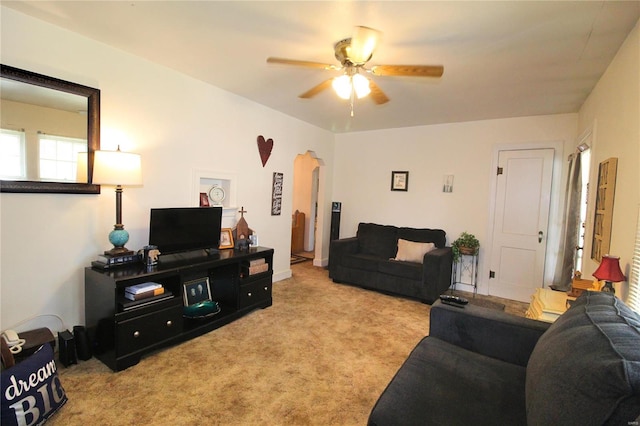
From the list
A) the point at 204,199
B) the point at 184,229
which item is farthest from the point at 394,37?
the point at 204,199

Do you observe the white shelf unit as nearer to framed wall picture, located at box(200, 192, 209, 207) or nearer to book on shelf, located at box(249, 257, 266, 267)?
framed wall picture, located at box(200, 192, 209, 207)

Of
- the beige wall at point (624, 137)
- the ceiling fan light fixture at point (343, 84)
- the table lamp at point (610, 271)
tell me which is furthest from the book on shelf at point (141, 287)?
the beige wall at point (624, 137)

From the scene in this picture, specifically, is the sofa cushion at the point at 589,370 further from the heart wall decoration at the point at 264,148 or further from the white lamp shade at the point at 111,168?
the heart wall decoration at the point at 264,148

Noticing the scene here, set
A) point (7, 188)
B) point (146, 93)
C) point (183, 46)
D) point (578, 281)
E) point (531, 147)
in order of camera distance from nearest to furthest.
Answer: point (7, 188) → point (578, 281) → point (183, 46) → point (146, 93) → point (531, 147)

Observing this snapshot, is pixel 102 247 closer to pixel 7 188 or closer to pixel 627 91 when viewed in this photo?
pixel 7 188

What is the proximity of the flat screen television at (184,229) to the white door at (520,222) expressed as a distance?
3.70 meters

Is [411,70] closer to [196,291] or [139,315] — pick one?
[139,315]

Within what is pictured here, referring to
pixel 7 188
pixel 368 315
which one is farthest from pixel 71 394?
pixel 368 315

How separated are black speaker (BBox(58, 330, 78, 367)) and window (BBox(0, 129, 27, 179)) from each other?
1.17 metres

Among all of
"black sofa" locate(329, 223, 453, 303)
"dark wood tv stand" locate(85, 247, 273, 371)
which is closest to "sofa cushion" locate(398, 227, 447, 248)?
"black sofa" locate(329, 223, 453, 303)

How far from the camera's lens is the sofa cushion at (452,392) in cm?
122

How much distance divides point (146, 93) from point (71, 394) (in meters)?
2.42

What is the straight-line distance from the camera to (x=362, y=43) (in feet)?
6.22

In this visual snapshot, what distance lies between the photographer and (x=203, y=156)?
3439mm
